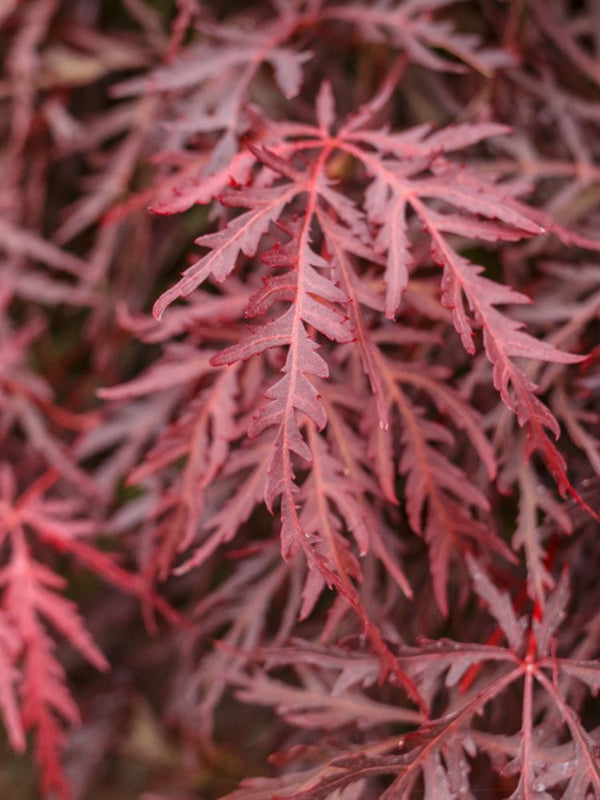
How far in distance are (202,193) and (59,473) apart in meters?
0.43

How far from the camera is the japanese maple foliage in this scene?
58cm

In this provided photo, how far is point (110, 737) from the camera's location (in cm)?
107

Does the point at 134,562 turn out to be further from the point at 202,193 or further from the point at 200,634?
the point at 202,193

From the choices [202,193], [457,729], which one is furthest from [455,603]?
[202,193]

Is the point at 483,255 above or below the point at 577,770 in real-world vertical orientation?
above

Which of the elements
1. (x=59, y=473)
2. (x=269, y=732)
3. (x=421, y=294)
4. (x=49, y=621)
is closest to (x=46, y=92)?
(x=59, y=473)

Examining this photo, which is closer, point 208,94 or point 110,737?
point 208,94

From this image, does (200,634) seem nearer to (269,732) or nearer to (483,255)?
(269,732)

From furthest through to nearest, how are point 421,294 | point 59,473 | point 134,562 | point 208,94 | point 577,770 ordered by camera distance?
1. point 134,562
2. point 59,473
3. point 208,94
4. point 421,294
5. point 577,770

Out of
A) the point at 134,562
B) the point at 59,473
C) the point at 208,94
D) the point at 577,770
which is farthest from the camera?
the point at 134,562

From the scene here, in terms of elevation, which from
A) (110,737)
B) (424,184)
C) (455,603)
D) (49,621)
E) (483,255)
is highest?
(424,184)

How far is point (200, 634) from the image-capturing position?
870mm

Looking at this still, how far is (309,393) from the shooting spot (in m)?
0.50

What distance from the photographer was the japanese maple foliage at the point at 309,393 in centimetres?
58
